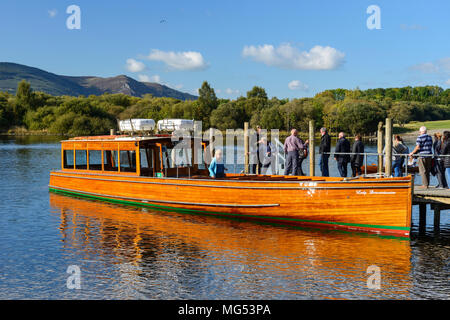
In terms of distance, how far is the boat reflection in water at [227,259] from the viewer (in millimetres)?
10562

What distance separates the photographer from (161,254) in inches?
526

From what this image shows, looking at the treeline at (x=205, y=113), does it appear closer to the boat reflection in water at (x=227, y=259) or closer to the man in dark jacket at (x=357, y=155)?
the man in dark jacket at (x=357, y=155)

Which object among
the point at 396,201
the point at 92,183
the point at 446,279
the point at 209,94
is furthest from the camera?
the point at 209,94

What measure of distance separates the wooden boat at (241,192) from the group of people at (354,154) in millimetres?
959

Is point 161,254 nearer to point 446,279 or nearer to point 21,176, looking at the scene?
point 446,279

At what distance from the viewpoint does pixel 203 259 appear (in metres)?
12.9

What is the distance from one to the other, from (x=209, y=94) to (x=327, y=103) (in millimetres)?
38286

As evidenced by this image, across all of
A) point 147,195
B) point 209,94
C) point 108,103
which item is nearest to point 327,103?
point 209,94

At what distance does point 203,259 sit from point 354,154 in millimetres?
8993

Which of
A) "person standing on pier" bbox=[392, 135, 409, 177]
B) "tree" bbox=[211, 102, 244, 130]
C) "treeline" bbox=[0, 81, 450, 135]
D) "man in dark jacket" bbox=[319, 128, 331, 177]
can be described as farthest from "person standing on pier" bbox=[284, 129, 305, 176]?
"tree" bbox=[211, 102, 244, 130]

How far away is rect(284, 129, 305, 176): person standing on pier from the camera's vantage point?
1858cm

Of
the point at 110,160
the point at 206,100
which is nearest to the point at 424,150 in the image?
the point at 110,160

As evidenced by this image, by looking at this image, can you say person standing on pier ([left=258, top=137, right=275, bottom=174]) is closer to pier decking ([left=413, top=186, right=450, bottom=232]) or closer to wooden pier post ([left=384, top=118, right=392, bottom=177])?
wooden pier post ([left=384, top=118, right=392, bottom=177])
